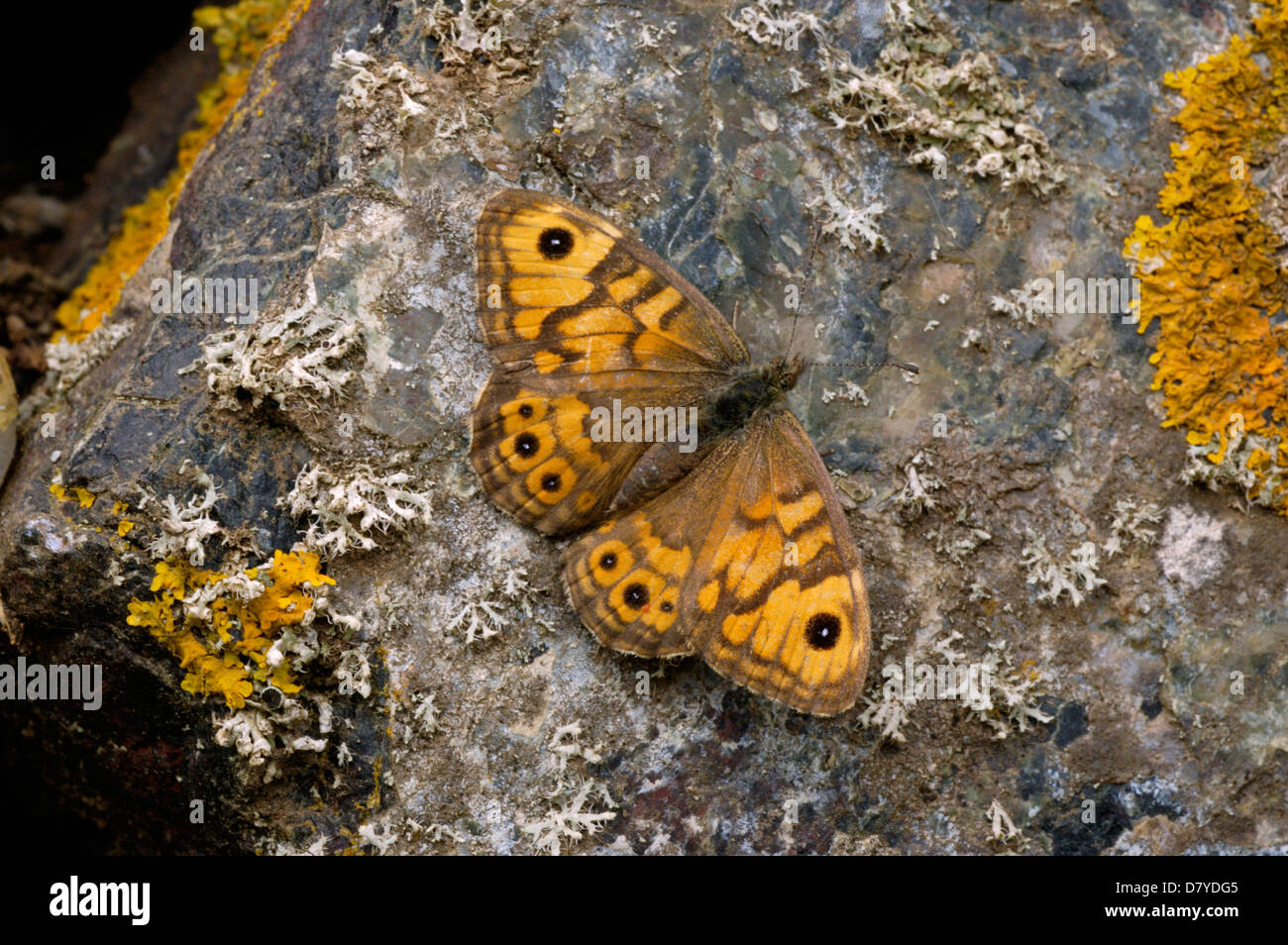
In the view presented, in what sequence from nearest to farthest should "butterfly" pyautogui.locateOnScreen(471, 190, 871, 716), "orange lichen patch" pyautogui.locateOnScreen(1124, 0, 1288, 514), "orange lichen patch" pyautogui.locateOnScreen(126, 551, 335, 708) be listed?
"butterfly" pyautogui.locateOnScreen(471, 190, 871, 716) → "orange lichen patch" pyautogui.locateOnScreen(126, 551, 335, 708) → "orange lichen patch" pyautogui.locateOnScreen(1124, 0, 1288, 514)

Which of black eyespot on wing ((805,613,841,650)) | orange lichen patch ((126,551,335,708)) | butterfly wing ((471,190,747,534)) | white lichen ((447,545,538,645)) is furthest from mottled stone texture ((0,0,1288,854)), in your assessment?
black eyespot on wing ((805,613,841,650))

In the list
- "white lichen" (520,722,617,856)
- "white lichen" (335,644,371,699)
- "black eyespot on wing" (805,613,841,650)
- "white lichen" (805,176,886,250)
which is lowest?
"white lichen" (520,722,617,856)

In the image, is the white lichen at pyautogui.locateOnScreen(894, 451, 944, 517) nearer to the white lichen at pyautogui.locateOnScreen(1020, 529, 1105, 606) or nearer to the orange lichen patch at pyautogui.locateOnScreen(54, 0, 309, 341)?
the white lichen at pyautogui.locateOnScreen(1020, 529, 1105, 606)

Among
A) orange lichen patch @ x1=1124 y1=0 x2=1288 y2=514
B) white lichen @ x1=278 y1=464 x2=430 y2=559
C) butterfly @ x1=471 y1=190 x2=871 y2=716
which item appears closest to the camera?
butterfly @ x1=471 y1=190 x2=871 y2=716

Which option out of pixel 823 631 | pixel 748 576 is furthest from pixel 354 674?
pixel 823 631

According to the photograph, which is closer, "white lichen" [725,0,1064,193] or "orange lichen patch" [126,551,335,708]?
"orange lichen patch" [126,551,335,708]

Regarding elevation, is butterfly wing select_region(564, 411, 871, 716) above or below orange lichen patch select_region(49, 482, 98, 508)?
below

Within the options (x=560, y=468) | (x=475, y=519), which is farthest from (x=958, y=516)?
(x=475, y=519)
